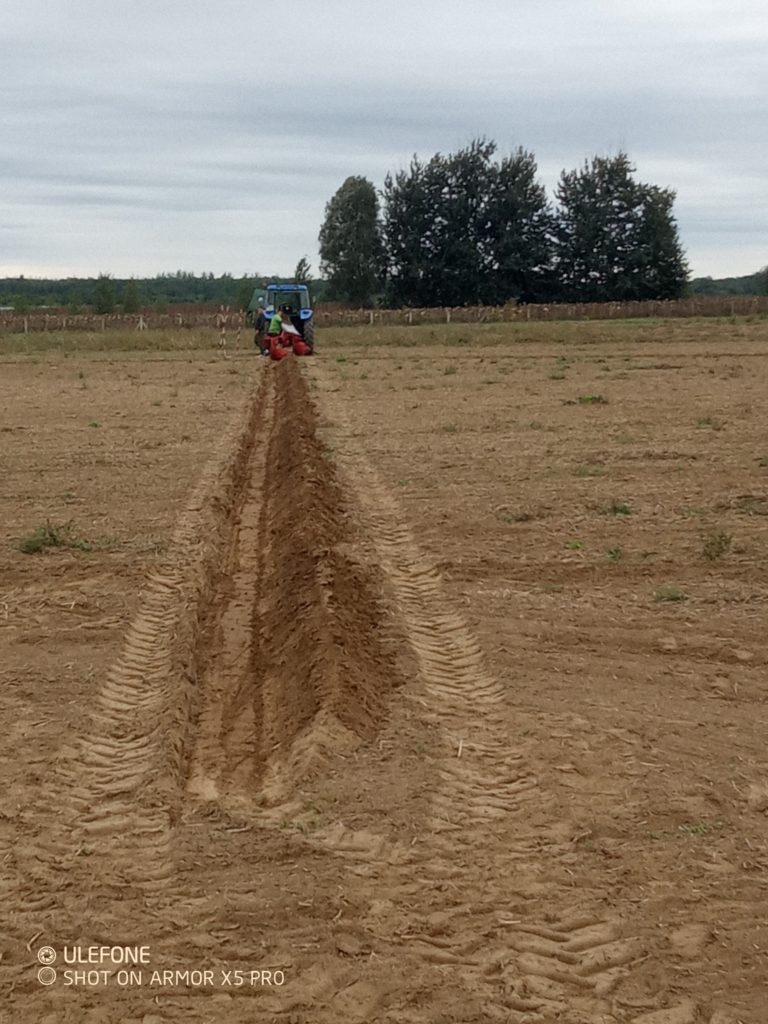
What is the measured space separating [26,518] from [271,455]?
485cm

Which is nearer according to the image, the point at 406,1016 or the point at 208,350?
the point at 406,1016

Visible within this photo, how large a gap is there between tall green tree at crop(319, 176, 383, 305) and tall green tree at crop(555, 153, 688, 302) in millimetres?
11522

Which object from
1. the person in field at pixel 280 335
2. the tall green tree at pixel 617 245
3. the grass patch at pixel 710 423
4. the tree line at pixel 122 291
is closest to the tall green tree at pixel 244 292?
the tree line at pixel 122 291

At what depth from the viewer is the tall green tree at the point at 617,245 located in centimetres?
6731

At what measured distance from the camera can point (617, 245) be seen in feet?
222

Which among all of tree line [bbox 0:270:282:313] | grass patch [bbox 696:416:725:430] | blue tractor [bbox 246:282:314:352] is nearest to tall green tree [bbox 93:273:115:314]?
tree line [bbox 0:270:282:313]

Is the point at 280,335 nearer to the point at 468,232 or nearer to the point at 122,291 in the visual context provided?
the point at 468,232

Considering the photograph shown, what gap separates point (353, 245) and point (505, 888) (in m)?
70.2

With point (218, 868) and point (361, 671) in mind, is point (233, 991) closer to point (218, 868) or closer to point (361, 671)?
point (218, 868)

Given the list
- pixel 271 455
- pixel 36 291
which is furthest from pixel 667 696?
pixel 36 291

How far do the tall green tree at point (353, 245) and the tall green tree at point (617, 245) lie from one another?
1152 centimetres

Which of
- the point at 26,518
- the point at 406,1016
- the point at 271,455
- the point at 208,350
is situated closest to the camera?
the point at 406,1016

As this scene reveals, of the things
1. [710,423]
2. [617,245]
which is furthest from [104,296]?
[710,423]

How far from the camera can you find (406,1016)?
341cm
